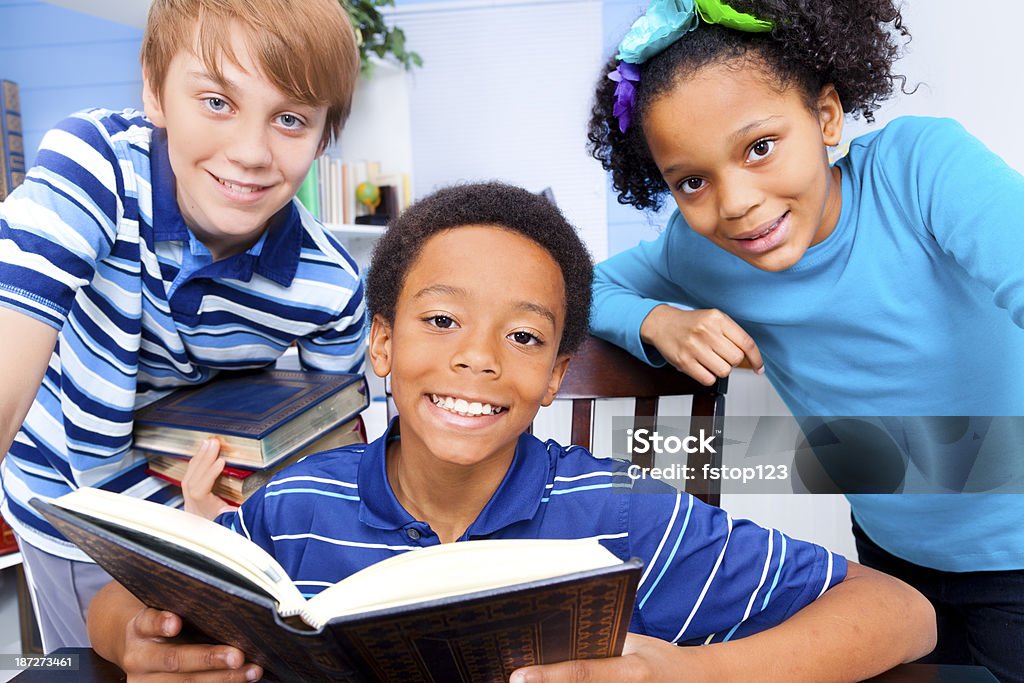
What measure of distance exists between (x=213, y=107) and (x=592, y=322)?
1.98 ft

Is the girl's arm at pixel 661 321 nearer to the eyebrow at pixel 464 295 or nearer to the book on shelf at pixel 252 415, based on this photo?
the eyebrow at pixel 464 295

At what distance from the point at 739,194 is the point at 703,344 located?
21 cm

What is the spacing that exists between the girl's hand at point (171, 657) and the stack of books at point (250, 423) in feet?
1.16

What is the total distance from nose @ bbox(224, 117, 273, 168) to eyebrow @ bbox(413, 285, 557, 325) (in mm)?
318

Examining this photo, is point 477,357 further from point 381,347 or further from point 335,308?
point 335,308

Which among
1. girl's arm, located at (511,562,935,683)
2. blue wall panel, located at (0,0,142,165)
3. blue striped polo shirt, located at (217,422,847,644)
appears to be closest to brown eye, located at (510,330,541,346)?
blue striped polo shirt, located at (217,422,847,644)

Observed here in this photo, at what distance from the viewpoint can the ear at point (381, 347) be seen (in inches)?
40.2

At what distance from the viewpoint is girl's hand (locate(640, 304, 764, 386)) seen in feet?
3.51

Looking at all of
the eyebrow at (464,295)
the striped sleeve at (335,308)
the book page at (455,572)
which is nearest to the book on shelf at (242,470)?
the striped sleeve at (335,308)

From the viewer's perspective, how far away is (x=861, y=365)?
1.14 metres

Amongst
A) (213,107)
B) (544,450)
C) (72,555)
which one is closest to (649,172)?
(544,450)

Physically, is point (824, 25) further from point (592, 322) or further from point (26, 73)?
point (26, 73)

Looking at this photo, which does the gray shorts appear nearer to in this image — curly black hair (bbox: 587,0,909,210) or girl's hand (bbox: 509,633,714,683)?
girl's hand (bbox: 509,633,714,683)

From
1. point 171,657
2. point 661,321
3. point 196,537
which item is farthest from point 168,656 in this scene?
point 661,321
